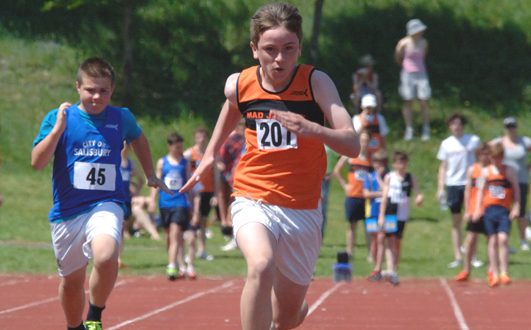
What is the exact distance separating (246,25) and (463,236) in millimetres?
10017

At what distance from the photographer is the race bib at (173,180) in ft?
52.5

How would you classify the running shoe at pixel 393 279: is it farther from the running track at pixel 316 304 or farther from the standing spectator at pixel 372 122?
the standing spectator at pixel 372 122

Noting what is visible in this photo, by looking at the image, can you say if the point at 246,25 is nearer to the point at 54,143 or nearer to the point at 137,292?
the point at 137,292

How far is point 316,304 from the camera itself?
13148mm

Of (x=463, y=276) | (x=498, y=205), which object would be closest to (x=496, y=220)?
(x=498, y=205)

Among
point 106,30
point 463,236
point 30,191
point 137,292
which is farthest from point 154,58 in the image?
point 137,292

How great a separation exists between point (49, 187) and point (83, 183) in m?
15.5

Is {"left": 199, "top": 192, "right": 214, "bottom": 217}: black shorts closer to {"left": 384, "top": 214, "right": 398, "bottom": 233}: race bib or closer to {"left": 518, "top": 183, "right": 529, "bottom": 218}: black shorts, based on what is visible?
{"left": 384, "top": 214, "right": 398, "bottom": 233}: race bib

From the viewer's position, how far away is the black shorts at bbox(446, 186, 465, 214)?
17672 millimetres

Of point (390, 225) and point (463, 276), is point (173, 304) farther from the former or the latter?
point (463, 276)

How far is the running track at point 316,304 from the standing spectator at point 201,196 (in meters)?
1.95

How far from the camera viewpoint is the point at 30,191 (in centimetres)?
2320

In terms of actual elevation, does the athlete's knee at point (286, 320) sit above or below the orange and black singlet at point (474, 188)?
below

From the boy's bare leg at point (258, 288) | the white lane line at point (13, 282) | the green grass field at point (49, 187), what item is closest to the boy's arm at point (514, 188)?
the green grass field at point (49, 187)
